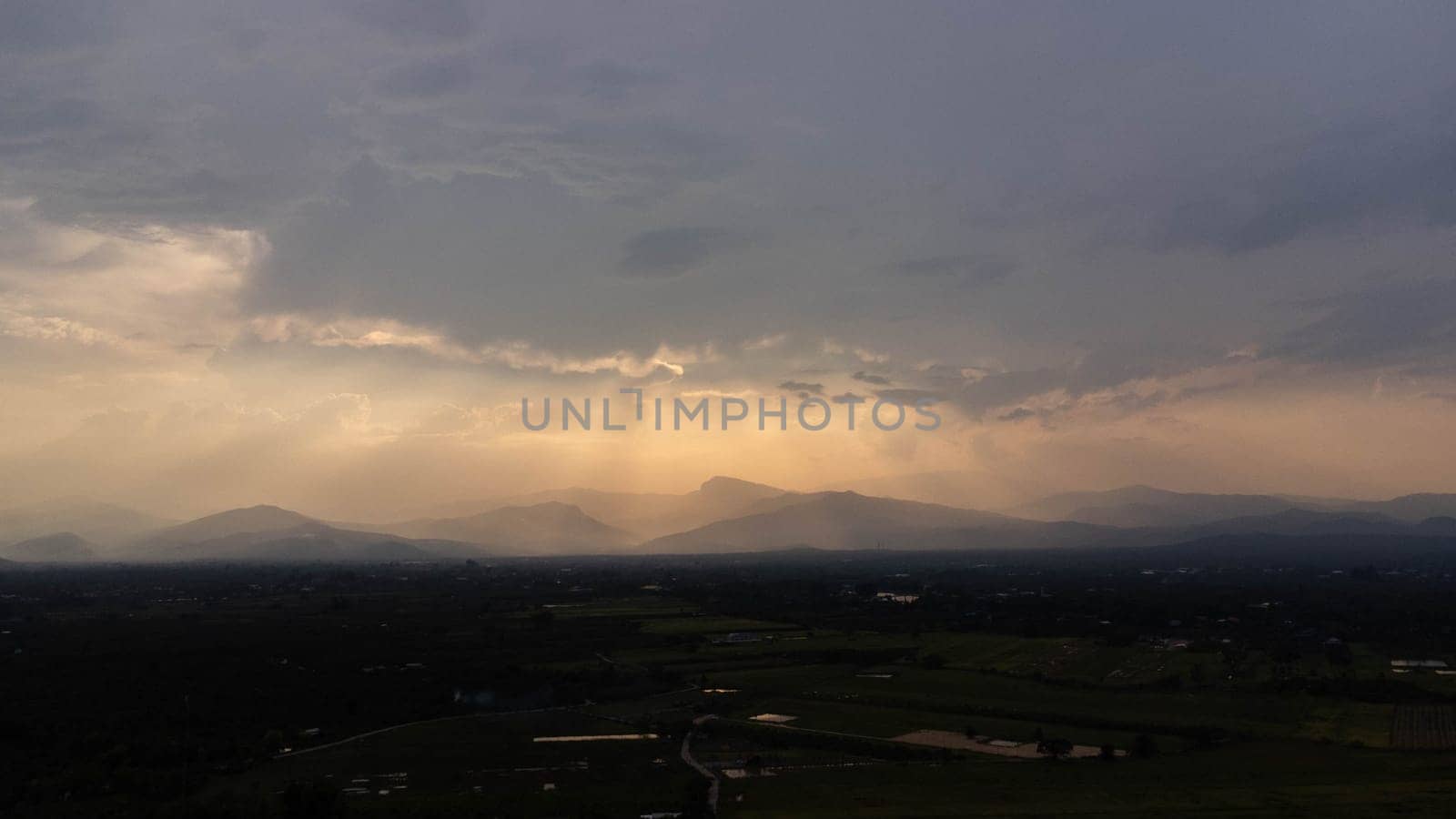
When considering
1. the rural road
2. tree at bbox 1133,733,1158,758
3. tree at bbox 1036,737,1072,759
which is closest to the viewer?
the rural road

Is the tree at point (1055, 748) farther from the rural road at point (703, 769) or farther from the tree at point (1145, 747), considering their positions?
the rural road at point (703, 769)

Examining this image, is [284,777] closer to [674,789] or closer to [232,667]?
[674,789]

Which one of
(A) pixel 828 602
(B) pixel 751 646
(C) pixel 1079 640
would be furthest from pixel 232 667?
(A) pixel 828 602

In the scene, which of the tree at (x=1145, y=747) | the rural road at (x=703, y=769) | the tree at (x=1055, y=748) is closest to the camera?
the rural road at (x=703, y=769)

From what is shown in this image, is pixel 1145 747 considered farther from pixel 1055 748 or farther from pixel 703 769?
pixel 703 769

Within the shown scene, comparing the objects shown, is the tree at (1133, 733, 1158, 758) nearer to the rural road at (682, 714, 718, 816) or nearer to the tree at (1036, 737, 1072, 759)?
the tree at (1036, 737, 1072, 759)

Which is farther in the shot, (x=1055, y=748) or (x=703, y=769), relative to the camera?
(x=1055, y=748)

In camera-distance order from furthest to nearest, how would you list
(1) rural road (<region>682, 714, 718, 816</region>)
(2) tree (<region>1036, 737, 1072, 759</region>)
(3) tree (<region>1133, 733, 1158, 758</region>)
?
(2) tree (<region>1036, 737, 1072, 759</region>), (3) tree (<region>1133, 733, 1158, 758</region>), (1) rural road (<region>682, 714, 718, 816</region>)

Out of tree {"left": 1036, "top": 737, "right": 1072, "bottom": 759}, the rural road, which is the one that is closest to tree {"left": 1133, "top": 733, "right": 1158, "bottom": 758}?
tree {"left": 1036, "top": 737, "right": 1072, "bottom": 759}

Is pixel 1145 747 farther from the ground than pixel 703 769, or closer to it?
farther from the ground

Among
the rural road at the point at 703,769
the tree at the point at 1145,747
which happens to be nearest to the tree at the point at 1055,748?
the tree at the point at 1145,747

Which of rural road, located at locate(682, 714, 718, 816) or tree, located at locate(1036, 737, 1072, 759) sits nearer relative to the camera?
rural road, located at locate(682, 714, 718, 816)

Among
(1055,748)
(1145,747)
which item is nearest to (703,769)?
(1055,748)
